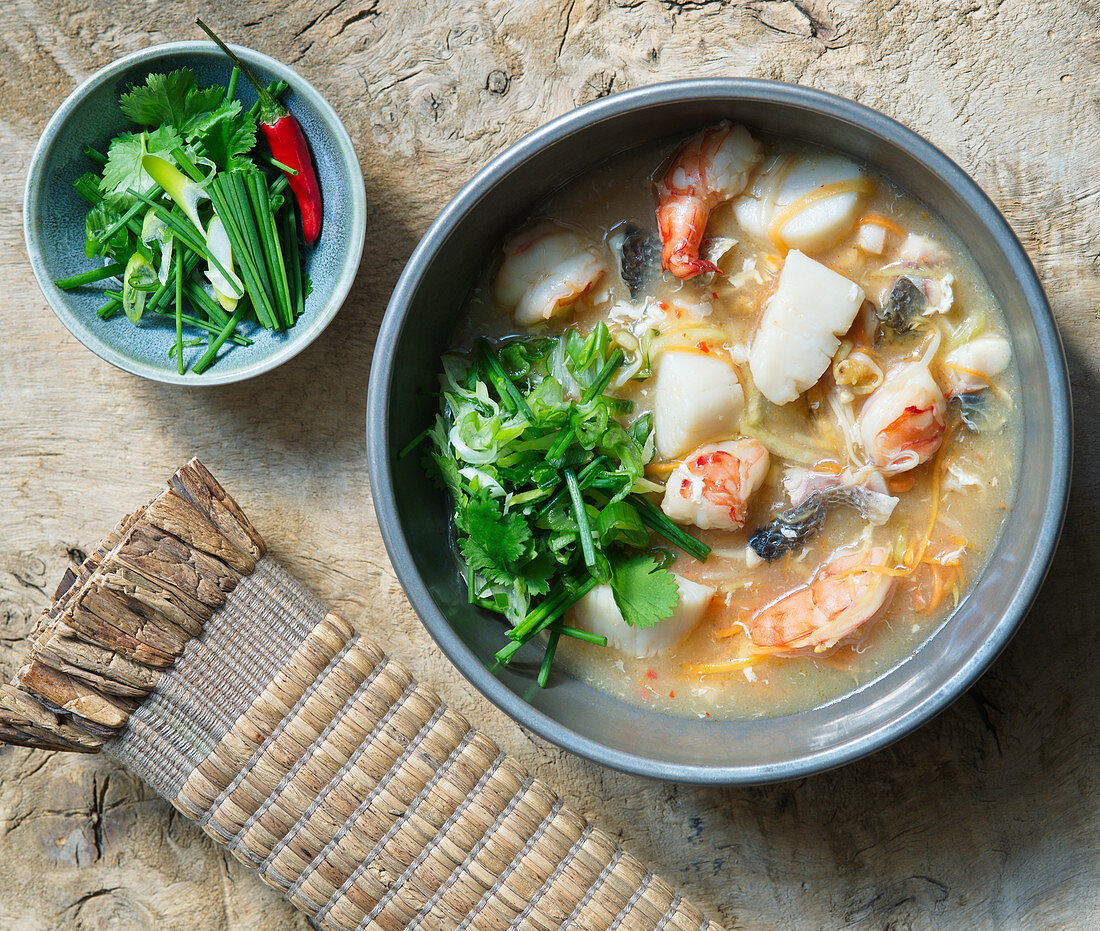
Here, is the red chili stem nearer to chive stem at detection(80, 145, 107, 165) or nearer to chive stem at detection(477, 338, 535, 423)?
chive stem at detection(80, 145, 107, 165)

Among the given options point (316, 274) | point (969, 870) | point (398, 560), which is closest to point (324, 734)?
point (398, 560)

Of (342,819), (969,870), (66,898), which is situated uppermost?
(342,819)

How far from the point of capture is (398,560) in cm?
190

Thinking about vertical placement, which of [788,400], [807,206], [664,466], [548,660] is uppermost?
[807,206]

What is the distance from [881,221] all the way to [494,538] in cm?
114

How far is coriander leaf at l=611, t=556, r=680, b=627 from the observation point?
6.45 feet

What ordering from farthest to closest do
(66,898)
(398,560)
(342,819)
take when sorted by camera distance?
(66,898), (342,819), (398,560)

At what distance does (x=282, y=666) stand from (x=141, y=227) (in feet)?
3.69

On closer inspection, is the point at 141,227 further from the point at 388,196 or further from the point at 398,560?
the point at 398,560

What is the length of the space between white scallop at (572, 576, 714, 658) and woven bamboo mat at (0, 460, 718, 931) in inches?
15.1

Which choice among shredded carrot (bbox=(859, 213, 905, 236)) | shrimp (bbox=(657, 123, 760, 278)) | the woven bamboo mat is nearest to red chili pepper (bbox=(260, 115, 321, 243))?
the woven bamboo mat

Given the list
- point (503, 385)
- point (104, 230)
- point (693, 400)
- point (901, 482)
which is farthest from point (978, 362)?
point (104, 230)

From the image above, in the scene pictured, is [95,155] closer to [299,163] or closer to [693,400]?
[299,163]

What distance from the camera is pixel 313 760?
2.06 m
